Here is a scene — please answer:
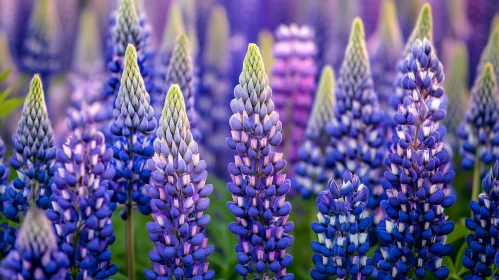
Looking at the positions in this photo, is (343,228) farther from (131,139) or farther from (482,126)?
(482,126)

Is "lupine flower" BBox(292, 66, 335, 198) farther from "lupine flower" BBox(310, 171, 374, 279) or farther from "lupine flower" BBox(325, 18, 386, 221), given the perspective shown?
"lupine flower" BBox(310, 171, 374, 279)

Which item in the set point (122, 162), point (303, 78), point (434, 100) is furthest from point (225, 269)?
point (303, 78)

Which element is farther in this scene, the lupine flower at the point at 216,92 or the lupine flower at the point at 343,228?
the lupine flower at the point at 216,92

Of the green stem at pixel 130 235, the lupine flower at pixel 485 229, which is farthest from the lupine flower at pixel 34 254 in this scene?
the lupine flower at pixel 485 229

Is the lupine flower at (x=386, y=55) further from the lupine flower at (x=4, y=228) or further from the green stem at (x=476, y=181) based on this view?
the lupine flower at (x=4, y=228)

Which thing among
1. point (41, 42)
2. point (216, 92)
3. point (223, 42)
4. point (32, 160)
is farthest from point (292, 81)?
point (32, 160)

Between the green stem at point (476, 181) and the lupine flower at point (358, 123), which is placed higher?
the lupine flower at point (358, 123)

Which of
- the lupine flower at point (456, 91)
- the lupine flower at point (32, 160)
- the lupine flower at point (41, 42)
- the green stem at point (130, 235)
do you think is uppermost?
the lupine flower at point (41, 42)

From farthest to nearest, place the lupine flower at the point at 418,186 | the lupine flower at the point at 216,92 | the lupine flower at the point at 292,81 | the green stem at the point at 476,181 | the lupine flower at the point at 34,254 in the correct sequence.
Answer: the lupine flower at the point at 216,92 < the lupine flower at the point at 292,81 < the green stem at the point at 476,181 < the lupine flower at the point at 418,186 < the lupine flower at the point at 34,254

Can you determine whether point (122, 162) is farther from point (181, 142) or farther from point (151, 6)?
point (151, 6)
